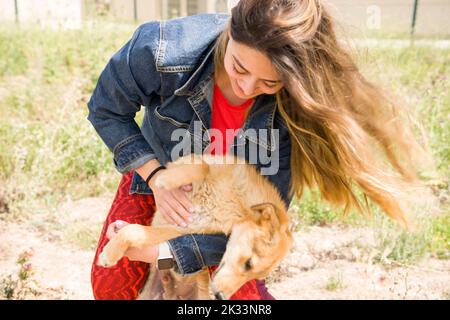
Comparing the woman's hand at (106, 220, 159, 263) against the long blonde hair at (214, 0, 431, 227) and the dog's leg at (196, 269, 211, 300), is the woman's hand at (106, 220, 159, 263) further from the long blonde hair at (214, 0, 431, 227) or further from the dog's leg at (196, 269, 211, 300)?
the long blonde hair at (214, 0, 431, 227)

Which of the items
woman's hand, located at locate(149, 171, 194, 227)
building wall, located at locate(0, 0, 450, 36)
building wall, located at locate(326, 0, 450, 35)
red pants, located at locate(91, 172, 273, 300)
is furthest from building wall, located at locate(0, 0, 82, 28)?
woman's hand, located at locate(149, 171, 194, 227)

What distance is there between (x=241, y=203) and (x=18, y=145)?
106 inches

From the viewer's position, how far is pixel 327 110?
2.03 metres

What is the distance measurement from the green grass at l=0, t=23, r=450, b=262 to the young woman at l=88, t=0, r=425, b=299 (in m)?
0.32

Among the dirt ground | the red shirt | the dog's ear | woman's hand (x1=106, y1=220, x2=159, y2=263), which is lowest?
the dirt ground

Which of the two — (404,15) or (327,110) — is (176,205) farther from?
(404,15)

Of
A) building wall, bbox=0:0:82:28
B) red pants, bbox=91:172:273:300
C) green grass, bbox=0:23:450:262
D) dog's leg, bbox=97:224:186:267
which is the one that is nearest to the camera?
dog's leg, bbox=97:224:186:267

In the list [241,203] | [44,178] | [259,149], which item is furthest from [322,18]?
[44,178]

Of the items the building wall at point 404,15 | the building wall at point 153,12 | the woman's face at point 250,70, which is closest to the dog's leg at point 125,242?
the woman's face at point 250,70

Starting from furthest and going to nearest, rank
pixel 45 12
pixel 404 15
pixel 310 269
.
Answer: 1. pixel 404 15
2. pixel 45 12
3. pixel 310 269

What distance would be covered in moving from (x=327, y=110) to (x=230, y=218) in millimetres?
615

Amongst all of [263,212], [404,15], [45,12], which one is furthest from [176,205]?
[404,15]

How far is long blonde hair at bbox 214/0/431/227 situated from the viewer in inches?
74.2

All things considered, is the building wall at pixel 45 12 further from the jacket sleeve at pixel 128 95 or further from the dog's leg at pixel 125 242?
the dog's leg at pixel 125 242
